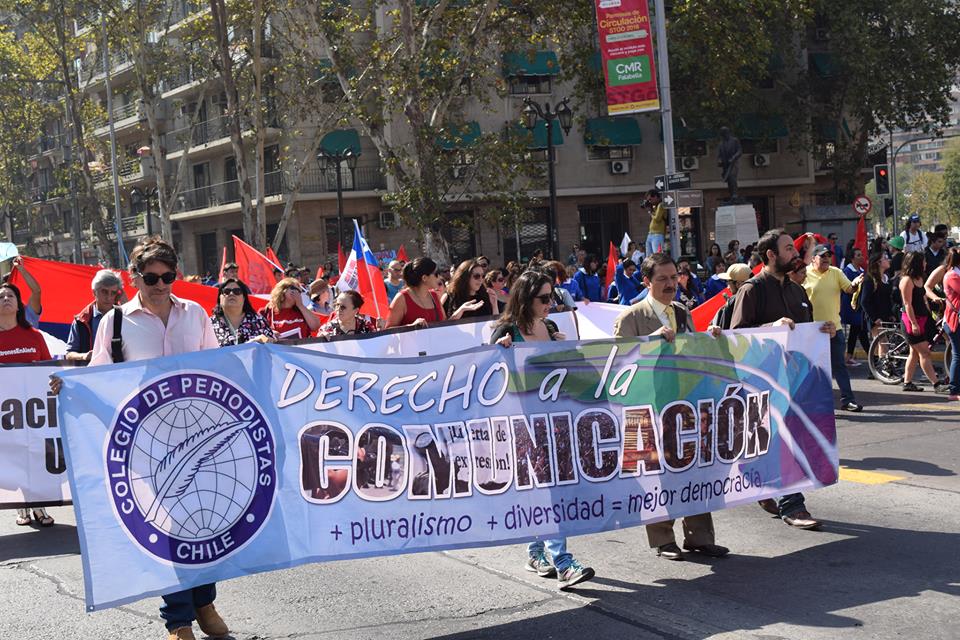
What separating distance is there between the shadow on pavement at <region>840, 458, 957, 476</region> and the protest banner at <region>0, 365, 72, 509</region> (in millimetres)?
6082

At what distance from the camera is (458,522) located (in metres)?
5.80

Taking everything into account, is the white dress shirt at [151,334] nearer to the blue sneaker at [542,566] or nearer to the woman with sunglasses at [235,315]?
the blue sneaker at [542,566]

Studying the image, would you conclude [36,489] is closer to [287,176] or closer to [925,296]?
[925,296]

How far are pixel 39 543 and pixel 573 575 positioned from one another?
162 inches

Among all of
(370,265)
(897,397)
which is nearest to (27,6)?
(370,265)

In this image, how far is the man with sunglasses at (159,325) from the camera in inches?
218

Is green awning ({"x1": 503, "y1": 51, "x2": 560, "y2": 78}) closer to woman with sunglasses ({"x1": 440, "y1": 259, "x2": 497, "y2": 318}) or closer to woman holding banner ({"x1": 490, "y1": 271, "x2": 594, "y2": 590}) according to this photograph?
woman with sunglasses ({"x1": 440, "y1": 259, "x2": 497, "y2": 318})

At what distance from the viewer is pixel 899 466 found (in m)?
9.19

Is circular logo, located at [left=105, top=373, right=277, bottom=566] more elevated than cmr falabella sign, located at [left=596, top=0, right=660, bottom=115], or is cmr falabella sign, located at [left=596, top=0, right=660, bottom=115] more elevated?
cmr falabella sign, located at [left=596, top=0, right=660, bottom=115]

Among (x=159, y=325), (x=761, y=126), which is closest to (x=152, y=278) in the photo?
(x=159, y=325)

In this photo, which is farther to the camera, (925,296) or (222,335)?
(925,296)

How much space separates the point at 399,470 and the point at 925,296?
9598 millimetres

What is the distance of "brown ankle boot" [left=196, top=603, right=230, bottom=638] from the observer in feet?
18.2

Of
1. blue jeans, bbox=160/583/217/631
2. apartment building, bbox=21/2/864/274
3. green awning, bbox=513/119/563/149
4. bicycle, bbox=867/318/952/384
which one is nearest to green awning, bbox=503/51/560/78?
apartment building, bbox=21/2/864/274
